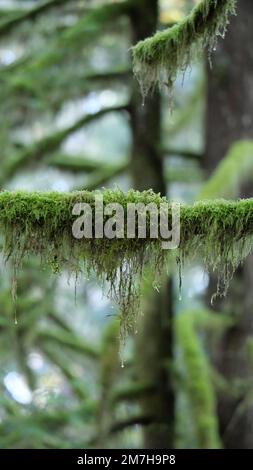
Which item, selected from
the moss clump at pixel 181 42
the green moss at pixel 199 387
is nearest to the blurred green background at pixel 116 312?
the green moss at pixel 199 387

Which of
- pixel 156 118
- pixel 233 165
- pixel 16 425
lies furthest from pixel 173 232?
pixel 156 118

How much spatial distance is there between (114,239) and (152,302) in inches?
216

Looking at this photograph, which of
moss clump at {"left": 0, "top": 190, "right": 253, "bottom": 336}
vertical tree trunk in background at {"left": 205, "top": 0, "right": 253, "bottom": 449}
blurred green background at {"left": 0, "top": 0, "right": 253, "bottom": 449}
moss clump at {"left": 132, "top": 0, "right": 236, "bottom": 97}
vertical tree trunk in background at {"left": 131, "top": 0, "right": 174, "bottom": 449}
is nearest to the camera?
moss clump at {"left": 0, "top": 190, "right": 253, "bottom": 336}

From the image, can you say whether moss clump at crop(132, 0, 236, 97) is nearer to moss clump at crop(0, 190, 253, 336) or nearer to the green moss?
moss clump at crop(0, 190, 253, 336)

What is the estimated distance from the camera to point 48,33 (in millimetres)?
8898

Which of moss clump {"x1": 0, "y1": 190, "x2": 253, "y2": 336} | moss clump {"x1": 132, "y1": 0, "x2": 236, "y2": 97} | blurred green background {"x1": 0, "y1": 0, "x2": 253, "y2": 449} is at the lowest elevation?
moss clump {"x1": 0, "y1": 190, "x2": 253, "y2": 336}

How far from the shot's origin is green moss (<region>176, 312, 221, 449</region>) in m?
7.68

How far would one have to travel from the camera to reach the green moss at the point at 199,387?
7684 mm

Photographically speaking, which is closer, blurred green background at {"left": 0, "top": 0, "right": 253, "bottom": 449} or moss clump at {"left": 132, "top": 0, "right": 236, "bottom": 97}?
moss clump at {"left": 132, "top": 0, "right": 236, "bottom": 97}

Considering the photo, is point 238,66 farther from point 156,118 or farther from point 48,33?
point 48,33

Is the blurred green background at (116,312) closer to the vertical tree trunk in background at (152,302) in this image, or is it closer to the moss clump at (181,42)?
the vertical tree trunk in background at (152,302)

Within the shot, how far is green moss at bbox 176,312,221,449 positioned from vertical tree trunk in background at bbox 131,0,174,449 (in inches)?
32.8

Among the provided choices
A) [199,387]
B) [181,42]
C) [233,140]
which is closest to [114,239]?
[181,42]

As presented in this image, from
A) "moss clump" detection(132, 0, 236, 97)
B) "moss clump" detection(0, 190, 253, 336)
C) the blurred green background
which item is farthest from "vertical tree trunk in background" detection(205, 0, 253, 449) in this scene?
"moss clump" detection(0, 190, 253, 336)
